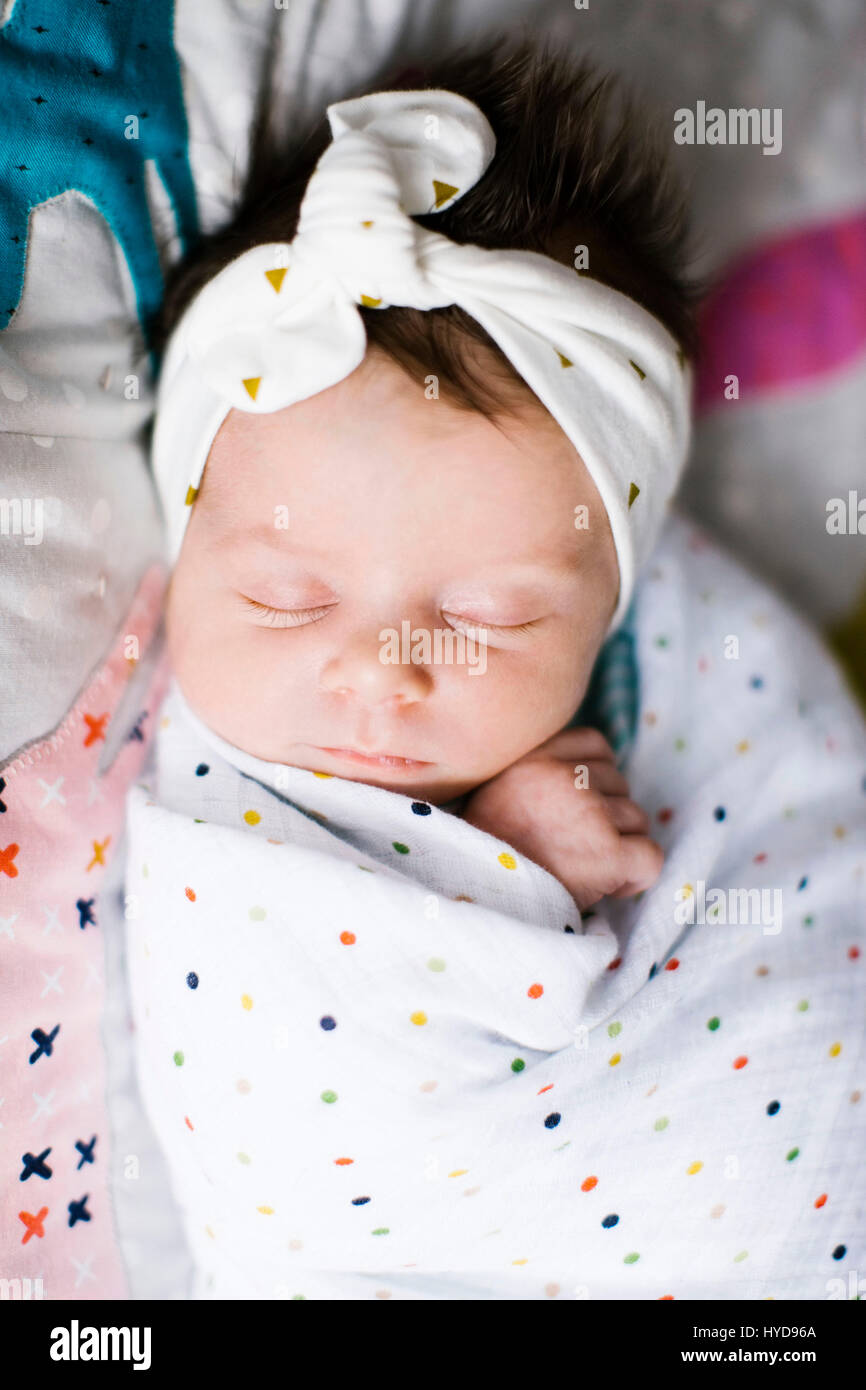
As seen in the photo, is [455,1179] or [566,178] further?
[566,178]

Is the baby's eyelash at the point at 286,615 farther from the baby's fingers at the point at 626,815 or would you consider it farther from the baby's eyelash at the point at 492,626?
the baby's fingers at the point at 626,815

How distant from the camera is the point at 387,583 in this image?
3.57 ft

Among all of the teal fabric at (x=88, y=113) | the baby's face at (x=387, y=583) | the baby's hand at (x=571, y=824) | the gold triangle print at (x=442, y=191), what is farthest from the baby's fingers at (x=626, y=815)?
the teal fabric at (x=88, y=113)

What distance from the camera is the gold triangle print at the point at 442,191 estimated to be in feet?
3.65

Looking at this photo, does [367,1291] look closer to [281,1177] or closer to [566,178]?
[281,1177]

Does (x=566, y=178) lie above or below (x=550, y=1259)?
above

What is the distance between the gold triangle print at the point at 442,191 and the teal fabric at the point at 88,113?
324mm

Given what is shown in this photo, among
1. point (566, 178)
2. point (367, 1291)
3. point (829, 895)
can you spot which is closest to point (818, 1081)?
point (829, 895)

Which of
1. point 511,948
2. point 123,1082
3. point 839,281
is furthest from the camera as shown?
point 839,281

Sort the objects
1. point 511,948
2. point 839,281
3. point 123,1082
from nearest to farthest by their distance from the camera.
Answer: point 511,948 < point 123,1082 < point 839,281

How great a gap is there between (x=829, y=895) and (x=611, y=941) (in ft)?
1.18

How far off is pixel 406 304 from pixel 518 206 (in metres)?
0.20

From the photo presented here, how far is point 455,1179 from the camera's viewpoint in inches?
44.1
